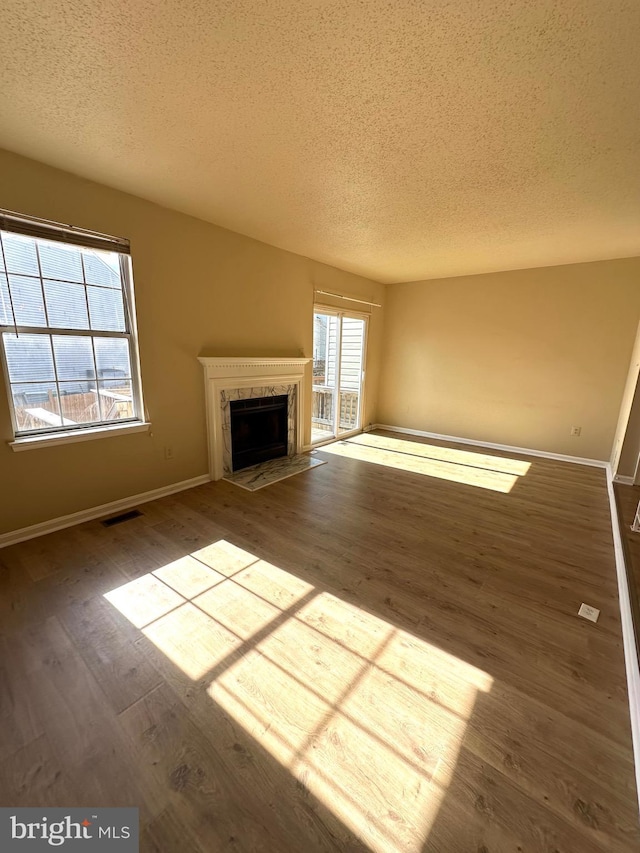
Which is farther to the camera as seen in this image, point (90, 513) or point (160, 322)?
point (160, 322)

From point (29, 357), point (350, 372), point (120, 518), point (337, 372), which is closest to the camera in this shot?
point (29, 357)

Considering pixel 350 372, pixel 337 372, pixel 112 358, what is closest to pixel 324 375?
pixel 337 372

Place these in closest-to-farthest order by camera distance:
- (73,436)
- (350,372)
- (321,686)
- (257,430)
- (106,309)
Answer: (321,686), (73,436), (106,309), (257,430), (350,372)

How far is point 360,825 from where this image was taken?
1.04 meters

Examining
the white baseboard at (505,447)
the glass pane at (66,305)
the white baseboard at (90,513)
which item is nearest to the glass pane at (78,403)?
the glass pane at (66,305)

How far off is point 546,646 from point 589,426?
3.82m

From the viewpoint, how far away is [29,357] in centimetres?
237

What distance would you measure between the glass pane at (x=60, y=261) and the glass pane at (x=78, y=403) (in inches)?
30.7

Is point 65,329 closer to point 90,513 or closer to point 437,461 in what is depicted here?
point 90,513

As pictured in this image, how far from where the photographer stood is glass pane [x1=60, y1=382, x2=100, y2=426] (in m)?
2.59

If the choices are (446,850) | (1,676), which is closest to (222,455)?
(1,676)

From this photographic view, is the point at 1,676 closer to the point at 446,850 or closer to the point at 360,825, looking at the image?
the point at 360,825

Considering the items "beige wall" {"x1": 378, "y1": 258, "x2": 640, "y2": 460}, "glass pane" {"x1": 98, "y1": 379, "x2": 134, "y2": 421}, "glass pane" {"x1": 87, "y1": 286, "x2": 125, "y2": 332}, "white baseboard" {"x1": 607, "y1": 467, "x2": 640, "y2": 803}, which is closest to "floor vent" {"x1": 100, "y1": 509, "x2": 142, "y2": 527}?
"glass pane" {"x1": 98, "y1": 379, "x2": 134, "y2": 421}

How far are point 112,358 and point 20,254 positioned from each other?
0.84 meters
